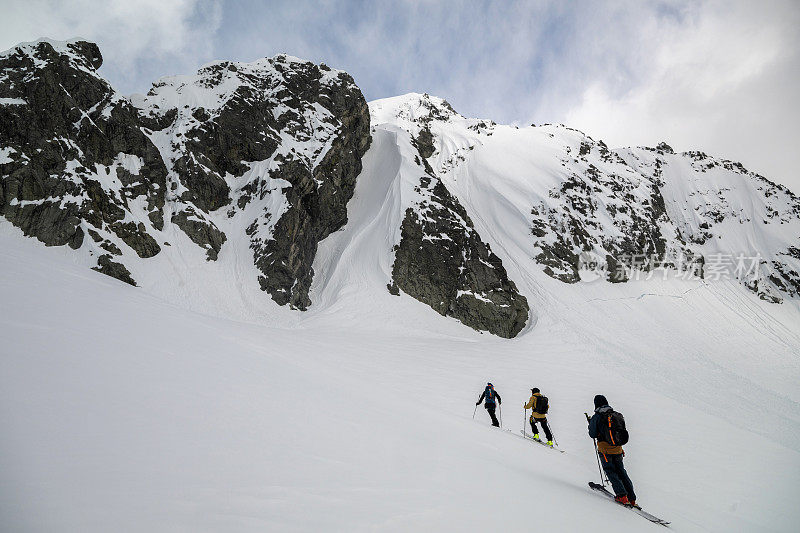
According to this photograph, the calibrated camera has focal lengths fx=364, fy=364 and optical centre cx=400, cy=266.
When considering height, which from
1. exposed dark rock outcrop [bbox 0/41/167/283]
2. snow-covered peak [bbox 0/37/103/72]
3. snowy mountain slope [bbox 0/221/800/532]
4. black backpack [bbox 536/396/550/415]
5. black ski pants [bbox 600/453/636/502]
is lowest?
snowy mountain slope [bbox 0/221/800/532]

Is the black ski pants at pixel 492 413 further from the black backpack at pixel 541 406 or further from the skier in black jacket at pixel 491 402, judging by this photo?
the black backpack at pixel 541 406

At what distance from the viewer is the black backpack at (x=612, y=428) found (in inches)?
226

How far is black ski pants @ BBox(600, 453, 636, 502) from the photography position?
5.69 m

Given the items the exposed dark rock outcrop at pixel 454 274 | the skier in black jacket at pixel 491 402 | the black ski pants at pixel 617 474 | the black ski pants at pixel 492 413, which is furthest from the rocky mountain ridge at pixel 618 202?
the black ski pants at pixel 617 474

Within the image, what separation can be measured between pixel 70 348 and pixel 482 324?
112 feet

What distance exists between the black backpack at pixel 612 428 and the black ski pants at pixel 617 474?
0.25 m

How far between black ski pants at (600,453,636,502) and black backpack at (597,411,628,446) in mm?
246

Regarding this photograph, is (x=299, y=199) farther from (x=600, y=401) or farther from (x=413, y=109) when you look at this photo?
(x=413, y=109)

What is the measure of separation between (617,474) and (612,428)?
0.73 m

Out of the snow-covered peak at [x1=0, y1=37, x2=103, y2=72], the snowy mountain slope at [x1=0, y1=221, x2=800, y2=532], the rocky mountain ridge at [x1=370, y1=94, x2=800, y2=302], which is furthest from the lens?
the rocky mountain ridge at [x1=370, y1=94, x2=800, y2=302]

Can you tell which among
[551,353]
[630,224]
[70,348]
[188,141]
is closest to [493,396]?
[70,348]

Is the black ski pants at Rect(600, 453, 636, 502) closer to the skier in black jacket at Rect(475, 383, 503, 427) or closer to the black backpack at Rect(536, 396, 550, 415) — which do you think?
the black backpack at Rect(536, 396, 550, 415)

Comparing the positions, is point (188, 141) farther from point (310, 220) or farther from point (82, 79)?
point (310, 220)

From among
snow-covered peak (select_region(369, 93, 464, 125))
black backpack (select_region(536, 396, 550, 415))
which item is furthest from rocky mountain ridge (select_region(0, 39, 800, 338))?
black backpack (select_region(536, 396, 550, 415))
